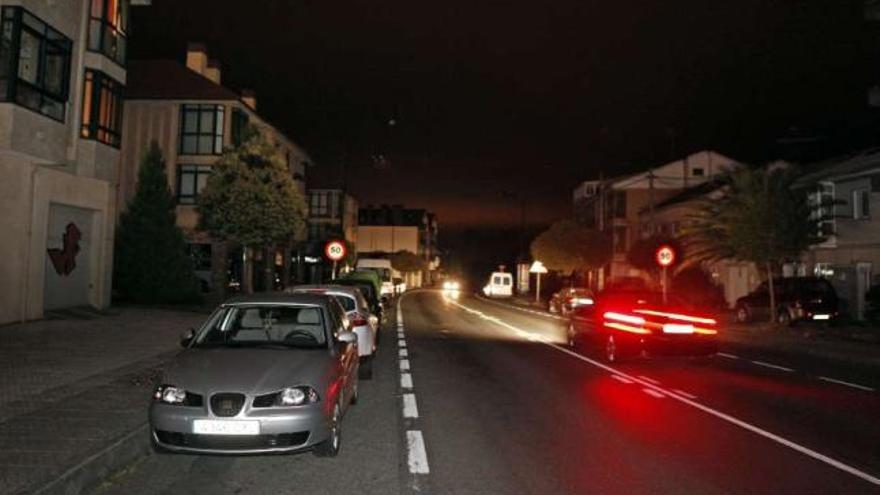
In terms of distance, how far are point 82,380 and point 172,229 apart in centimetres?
2031

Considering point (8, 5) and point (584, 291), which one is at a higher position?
point (8, 5)

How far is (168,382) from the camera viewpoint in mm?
6734

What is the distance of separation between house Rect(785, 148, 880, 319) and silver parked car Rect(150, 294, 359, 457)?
1082 inches

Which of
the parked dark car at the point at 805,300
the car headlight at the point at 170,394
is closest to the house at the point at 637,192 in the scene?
the parked dark car at the point at 805,300

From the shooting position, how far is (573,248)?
52.4m

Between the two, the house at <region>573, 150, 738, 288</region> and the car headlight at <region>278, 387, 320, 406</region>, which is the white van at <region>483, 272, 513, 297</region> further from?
the car headlight at <region>278, 387, 320, 406</region>

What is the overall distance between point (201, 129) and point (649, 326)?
33471mm

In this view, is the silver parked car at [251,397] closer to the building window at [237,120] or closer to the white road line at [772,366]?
the white road line at [772,366]

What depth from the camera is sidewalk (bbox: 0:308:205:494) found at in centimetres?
602

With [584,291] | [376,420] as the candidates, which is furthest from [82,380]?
[584,291]

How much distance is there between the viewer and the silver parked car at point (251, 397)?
21.0 ft

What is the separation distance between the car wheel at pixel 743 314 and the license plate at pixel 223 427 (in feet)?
96.4

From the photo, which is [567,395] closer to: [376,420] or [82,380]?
[376,420]

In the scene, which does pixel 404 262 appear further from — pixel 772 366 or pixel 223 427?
pixel 223 427
